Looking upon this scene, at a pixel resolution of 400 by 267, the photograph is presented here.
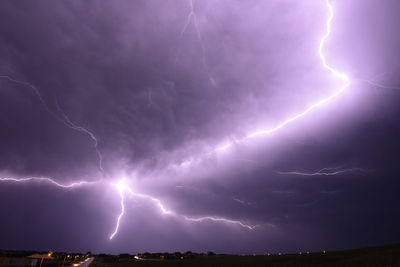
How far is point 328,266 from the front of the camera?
2255cm

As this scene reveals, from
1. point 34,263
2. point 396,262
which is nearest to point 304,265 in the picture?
point 396,262

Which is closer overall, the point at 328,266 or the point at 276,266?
the point at 328,266

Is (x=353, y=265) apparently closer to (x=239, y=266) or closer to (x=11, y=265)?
(x=239, y=266)

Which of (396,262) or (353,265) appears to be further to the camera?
(353,265)

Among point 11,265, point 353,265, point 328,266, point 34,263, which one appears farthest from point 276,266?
point 11,265

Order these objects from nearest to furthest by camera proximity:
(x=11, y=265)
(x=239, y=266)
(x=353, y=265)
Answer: (x=353, y=265) → (x=239, y=266) → (x=11, y=265)

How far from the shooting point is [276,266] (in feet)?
92.9

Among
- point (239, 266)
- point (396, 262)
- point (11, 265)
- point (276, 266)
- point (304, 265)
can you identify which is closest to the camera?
point (396, 262)

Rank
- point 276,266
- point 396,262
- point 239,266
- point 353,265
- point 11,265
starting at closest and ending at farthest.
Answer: point 396,262 → point 353,265 → point 276,266 → point 239,266 → point 11,265

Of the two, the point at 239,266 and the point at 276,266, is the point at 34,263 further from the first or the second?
the point at 276,266

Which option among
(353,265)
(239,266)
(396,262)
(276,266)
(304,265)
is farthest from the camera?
(239,266)

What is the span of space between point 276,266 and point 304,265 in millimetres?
3689

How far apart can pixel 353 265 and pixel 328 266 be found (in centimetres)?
217

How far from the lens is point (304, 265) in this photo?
25828mm
